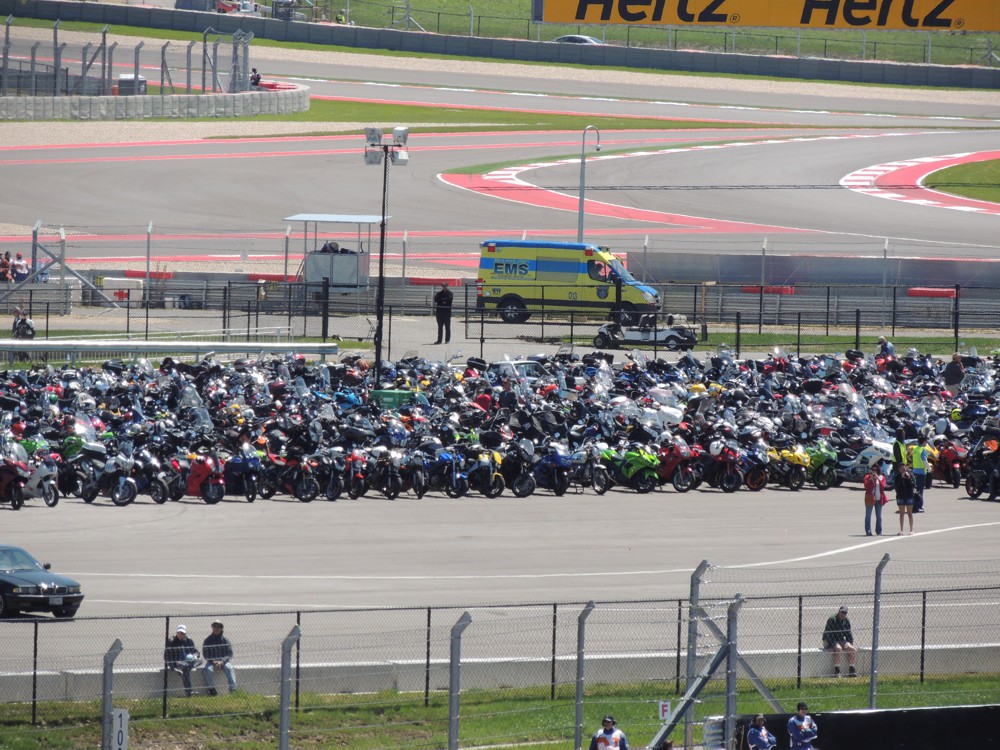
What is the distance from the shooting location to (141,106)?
67500mm

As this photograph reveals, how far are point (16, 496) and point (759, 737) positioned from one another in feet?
43.9

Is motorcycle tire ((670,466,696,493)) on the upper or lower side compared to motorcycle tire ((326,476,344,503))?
upper

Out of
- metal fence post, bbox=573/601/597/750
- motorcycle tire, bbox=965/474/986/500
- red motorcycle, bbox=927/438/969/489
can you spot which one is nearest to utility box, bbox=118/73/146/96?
red motorcycle, bbox=927/438/969/489

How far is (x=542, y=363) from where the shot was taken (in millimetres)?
32656

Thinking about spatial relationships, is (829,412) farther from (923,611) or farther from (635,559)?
(923,611)

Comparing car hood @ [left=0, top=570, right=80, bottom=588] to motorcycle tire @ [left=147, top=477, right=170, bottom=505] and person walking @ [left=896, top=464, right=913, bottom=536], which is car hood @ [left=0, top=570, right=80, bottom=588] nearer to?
motorcycle tire @ [left=147, top=477, right=170, bottom=505]

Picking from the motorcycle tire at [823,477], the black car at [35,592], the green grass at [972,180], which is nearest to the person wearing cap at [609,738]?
the black car at [35,592]

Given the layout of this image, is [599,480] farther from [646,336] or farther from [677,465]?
[646,336]

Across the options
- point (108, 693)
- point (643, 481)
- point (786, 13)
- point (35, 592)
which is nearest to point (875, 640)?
point (108, 693)

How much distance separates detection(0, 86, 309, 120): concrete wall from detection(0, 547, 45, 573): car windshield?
52595 millimetres

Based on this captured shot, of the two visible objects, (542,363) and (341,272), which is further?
(341,272)

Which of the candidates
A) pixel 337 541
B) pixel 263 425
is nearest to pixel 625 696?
pixel 337 541

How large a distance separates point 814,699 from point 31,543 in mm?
10793

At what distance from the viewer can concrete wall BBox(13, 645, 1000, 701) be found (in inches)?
535
